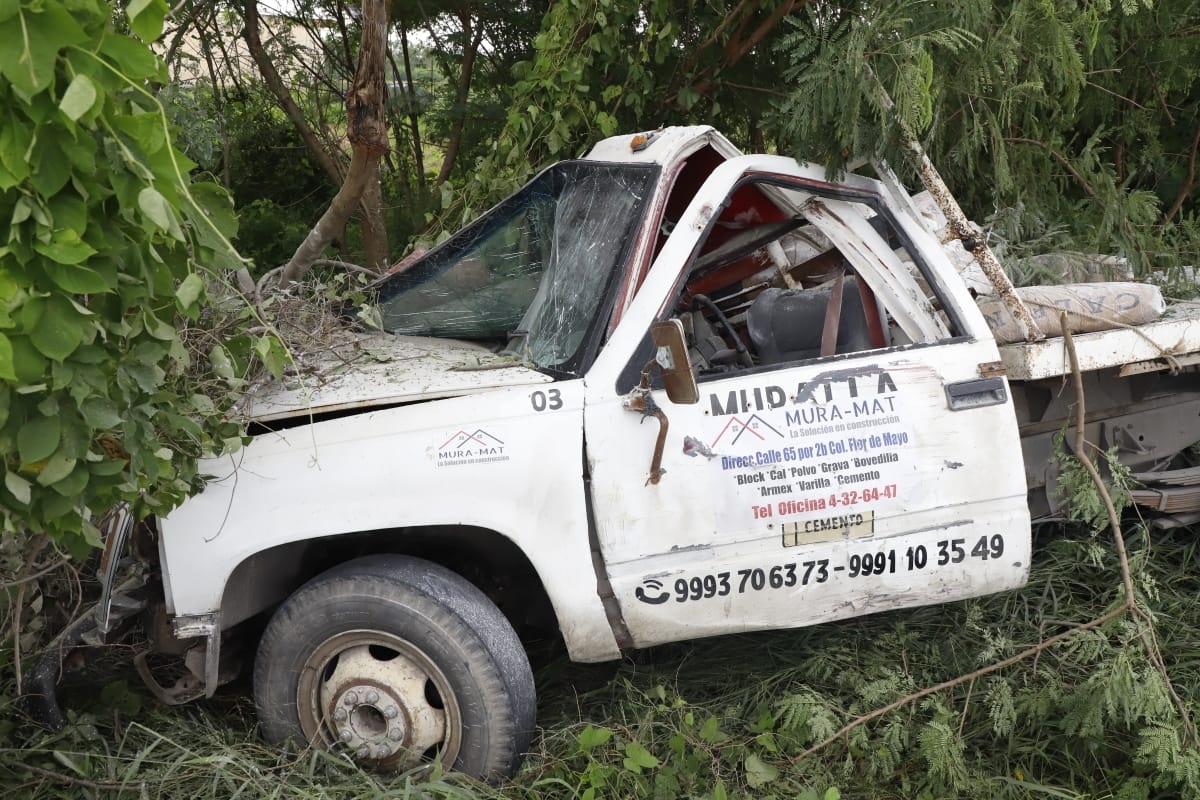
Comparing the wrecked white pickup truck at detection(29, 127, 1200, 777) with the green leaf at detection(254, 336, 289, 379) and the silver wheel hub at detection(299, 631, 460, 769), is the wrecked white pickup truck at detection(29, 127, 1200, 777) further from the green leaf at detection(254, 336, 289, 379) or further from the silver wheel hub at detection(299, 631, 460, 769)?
the green leaf at detection(254, 336, 289, 379)

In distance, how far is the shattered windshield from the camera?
329 centimetres

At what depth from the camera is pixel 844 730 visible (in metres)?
3.16

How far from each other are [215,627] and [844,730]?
187cm

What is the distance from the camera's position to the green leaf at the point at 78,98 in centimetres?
178

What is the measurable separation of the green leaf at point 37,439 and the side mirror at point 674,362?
1.41 meters

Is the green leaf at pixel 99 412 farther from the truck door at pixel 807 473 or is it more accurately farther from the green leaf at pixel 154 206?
the truck door at pixel 807 473

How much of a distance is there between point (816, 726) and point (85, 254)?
A: 2344 millimetres

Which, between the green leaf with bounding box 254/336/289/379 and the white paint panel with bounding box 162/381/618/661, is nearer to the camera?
the green leaf with bounding box 254/336/289/379

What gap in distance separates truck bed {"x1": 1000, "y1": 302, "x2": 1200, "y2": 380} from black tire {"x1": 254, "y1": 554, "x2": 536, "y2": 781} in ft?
5.94

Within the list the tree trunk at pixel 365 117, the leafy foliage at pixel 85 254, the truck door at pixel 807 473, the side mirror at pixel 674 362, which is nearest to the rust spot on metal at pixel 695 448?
the truck door at pixel 807 473

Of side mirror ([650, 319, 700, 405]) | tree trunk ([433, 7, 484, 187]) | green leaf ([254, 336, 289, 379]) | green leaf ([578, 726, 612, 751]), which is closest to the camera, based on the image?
green leaf ([254, 336, 289, 379])

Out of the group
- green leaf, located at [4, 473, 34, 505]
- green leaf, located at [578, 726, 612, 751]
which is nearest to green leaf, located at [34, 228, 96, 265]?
green leaf, located at [4, 473, 34, 505]

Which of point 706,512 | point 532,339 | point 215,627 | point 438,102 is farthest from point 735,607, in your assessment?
point 438,102

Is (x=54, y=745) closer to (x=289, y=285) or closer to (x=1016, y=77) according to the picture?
(x=289, y=285)
